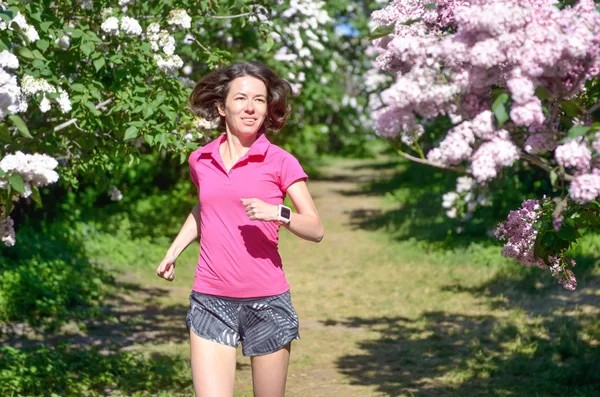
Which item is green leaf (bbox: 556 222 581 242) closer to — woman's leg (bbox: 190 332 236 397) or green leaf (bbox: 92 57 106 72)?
woman's leg (bbox: 190 332 236 397)

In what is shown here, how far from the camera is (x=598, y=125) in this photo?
2811mm

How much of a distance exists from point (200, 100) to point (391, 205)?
45.7 ft

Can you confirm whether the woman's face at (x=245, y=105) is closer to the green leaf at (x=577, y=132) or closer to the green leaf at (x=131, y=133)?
the green leaf at (x=131, y=133)

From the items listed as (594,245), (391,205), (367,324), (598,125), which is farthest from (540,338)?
(391,205)

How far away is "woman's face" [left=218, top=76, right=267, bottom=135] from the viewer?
412 centimetres

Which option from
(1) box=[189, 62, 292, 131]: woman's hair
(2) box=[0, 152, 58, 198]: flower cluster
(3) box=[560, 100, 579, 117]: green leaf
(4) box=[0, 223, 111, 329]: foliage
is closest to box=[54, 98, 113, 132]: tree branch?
(1) box=[189, 62, 292, 131]: woman's hair

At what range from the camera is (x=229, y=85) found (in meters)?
4.22

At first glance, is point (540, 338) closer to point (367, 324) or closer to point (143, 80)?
point (367, 324)

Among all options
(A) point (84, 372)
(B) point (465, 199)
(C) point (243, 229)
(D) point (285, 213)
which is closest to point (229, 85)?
(C) point (243, 229)

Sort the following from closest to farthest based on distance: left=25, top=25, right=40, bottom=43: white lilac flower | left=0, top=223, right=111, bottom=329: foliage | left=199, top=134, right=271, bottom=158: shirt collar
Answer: left=199, top=134, right=271, bottom=158: shirt collar, left=25, top=25, right=40, bottom=43: white lilac flower, left=0, top=223, right=111, bottom=329: foliage

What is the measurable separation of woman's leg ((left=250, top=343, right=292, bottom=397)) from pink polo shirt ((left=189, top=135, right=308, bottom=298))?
0.26 meters

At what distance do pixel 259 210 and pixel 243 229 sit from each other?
0.35 metres

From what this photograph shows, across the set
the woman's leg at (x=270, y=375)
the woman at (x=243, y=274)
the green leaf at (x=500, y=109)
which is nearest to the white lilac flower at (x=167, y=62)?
the woman at (x=243, y=274)

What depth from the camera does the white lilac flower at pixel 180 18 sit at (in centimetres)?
595
